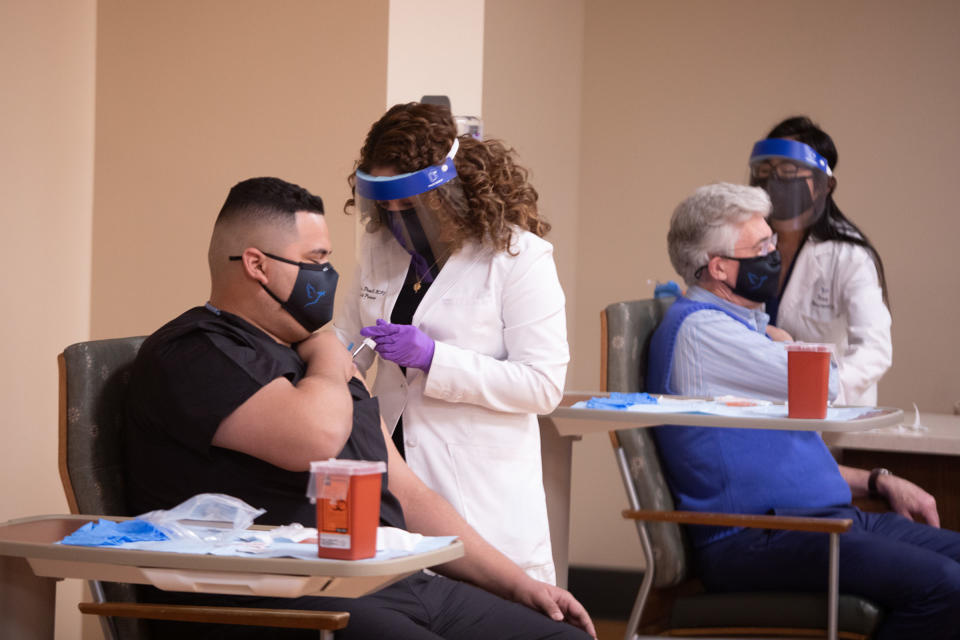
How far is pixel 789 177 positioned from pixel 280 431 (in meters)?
2.39

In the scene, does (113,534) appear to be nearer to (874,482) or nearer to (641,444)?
(641,444)

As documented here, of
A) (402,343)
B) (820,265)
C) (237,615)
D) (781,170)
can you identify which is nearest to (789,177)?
(781,170)

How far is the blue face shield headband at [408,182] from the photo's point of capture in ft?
7.50

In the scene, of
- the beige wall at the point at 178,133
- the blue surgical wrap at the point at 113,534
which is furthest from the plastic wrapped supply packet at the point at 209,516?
the beige wall at the point at 178,133

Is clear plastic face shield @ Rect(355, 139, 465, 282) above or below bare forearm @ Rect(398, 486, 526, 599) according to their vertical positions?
above

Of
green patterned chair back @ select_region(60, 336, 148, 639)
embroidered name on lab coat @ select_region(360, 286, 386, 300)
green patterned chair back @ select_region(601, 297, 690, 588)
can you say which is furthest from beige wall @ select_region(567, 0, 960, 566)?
green patterned chair back @ select_region(60, 336, 148, 639)

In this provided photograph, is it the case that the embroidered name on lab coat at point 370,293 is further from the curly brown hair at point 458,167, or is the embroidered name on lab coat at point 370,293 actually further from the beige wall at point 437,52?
the beige wall at point 437,52

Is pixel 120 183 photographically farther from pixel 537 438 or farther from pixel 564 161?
pixel 564 161

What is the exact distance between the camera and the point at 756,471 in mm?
2832

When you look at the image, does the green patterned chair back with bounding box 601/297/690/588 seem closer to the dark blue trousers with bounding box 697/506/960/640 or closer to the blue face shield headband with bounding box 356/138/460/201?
the dark blue trousers with bounding box 697/506/960/640

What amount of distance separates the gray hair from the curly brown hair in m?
0.90

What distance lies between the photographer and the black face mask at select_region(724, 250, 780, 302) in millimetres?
3117

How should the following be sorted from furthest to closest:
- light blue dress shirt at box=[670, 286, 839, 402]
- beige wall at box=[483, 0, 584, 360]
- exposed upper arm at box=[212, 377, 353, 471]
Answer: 1. beige wall at box=[483, 0, 584, 360]
2. light blue dress shirt at box=[670, 286, 839, 402]
3. exposed upper arm at box=[212, 377, 353, 471]

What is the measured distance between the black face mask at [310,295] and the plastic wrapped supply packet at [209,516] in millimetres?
483
